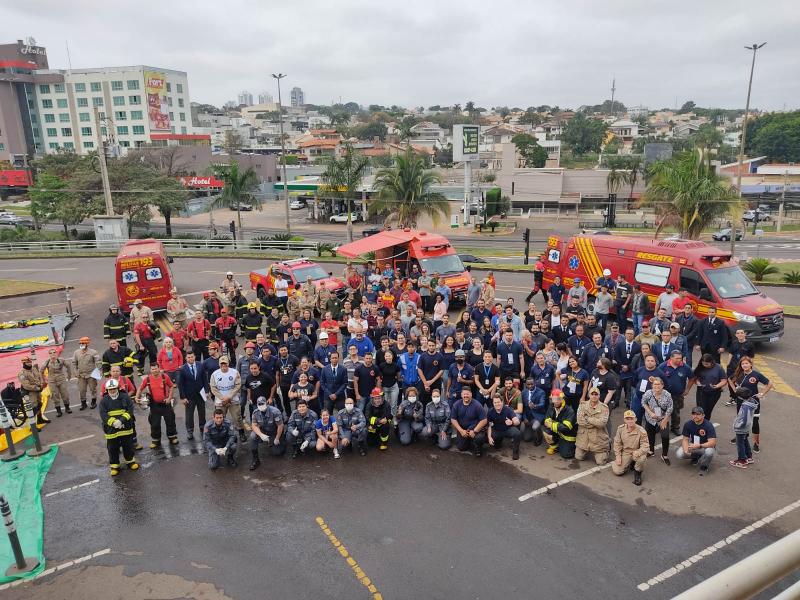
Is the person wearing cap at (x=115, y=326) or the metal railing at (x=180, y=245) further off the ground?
the person wearing cap at (x=115, y=326)

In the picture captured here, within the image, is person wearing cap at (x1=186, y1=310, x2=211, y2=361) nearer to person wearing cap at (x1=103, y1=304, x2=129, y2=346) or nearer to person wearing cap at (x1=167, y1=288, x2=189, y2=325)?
person wearing cap at (x1=167, y1=288, x2=189, y2=325)

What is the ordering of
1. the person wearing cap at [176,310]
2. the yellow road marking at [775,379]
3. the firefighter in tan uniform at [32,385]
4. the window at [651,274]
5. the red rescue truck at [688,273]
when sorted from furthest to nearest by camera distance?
the window at [651,274] < the person wearing cap at [176,310] < the red rescue truck at [688,273] < the yellow road marking at [775,379] < the firefighter in tan uniform at [32,385]

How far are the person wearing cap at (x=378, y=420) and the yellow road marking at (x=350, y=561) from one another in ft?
7.96

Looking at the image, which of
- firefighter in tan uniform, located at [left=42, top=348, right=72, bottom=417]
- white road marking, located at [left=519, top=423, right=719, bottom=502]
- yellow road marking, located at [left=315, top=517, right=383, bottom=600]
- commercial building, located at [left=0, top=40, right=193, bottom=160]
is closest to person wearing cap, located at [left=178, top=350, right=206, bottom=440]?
firefighter in tan uniform, located at [left=42, top=348, right=72, bottom=417]

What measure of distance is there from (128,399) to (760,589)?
10.7 metres

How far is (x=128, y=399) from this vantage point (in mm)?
10391

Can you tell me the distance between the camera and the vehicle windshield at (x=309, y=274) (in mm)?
20156

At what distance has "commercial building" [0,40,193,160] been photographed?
96.6 meters

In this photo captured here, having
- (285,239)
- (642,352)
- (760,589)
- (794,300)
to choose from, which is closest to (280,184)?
(285,239)

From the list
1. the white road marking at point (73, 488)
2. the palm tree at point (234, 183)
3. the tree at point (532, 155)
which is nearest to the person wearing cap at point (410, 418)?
the white road marking at point (73, 488)

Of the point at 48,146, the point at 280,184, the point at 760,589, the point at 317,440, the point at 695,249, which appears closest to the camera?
the point at 760,589

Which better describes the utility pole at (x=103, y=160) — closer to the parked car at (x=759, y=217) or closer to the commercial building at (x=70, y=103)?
the parked car at (x=759, y=217)

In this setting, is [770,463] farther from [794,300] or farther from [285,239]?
[285,239]

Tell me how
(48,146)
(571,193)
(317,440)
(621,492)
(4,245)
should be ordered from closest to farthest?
(621,492) < (317,440) < (4,245) < (571,193) < (48,146)
